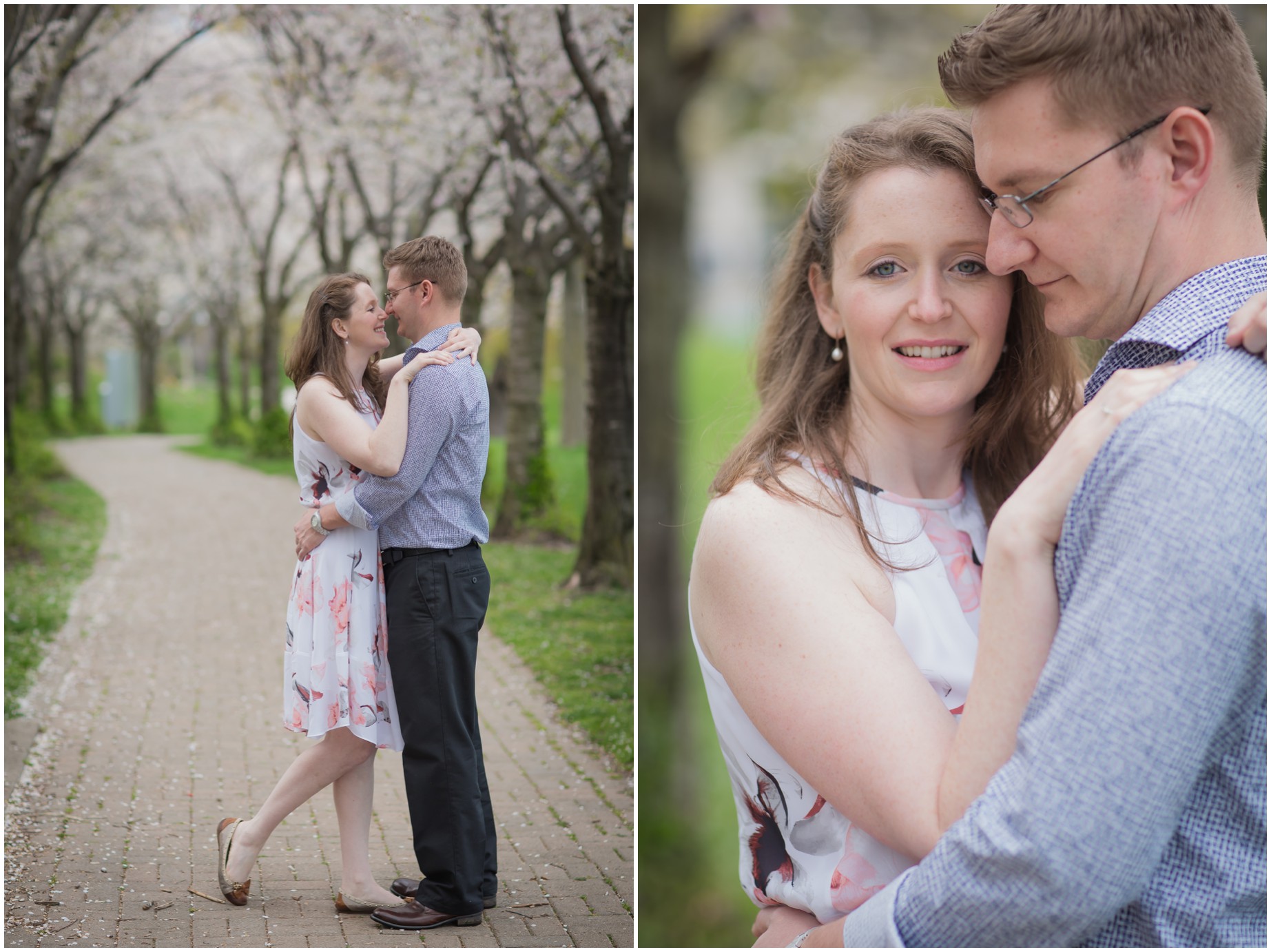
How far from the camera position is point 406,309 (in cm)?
275

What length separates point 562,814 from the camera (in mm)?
3312

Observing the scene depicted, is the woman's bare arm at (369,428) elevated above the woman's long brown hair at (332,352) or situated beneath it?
situated beneath

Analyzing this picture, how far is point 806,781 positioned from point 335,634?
1.40 m

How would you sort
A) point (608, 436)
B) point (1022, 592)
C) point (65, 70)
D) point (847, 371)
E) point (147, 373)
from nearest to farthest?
point (1022, 592), point (847, 371), point (65, 70), point (608, 436), point (147, 373)

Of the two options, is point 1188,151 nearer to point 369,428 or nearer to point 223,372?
point 369,428

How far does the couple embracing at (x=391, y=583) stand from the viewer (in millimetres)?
2697

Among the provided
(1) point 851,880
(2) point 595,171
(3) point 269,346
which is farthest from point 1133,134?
(3) point 269,346

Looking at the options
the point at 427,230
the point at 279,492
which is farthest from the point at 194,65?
the point at 279,492

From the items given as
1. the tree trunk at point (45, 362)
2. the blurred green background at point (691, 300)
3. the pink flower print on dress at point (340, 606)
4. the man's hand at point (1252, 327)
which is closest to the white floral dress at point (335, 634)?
the pink flower print on dress at point (340, 606)

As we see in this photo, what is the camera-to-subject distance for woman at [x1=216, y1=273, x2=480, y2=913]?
8.79ft

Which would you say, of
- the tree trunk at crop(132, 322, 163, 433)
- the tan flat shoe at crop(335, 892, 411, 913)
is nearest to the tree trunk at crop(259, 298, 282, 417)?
the tree trunk at crop(132, 322, 163, 433)

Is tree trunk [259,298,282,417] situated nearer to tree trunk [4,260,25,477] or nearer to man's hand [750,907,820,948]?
tree trunk [4,260,25,477]

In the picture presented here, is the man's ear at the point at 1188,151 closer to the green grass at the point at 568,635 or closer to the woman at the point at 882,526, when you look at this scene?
the woman at the point at 882,526

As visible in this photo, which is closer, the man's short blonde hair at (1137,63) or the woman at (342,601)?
the man's short blonde hair at (1137,63)
